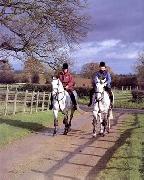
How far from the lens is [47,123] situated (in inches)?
1015

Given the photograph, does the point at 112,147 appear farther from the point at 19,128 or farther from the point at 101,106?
the point at 19,128

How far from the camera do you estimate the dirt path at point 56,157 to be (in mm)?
11539

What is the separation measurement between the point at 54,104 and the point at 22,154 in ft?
20.5

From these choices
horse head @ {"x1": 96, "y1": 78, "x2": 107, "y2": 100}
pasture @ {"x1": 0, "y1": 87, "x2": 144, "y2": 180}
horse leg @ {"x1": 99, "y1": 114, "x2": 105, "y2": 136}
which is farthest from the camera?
horse leg @ {"x1": 99, "y1": 114, "x2": 105, "y2": 136}

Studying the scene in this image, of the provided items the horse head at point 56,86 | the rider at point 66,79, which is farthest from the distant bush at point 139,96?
the horse head at point 56,86

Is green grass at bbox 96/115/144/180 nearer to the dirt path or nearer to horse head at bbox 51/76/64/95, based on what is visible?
the dirt path

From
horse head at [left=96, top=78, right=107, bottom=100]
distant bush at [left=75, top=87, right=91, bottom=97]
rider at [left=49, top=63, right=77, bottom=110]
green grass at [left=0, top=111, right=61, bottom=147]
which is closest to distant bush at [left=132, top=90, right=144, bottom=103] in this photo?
distant bush at [left=75, top=87, right=91, bottom=97]

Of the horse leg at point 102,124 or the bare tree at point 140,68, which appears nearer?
the horse leg at point 102,124

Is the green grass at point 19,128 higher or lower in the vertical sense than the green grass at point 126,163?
higher

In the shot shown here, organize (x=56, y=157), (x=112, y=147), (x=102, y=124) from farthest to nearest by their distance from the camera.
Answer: (x=102, y=124), (x=112, y=147), (x=56, y=157)

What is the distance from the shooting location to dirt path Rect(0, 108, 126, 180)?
1154cm

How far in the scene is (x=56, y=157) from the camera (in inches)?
554

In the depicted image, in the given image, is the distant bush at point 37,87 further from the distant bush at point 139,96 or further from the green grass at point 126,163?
the green grass at point 126,163

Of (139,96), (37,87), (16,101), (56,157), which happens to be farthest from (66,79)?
(37,87)
